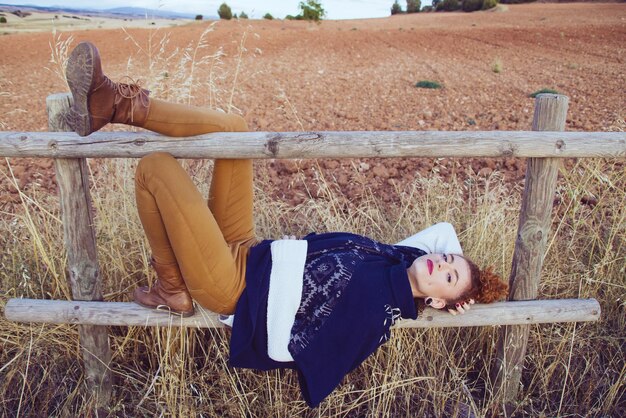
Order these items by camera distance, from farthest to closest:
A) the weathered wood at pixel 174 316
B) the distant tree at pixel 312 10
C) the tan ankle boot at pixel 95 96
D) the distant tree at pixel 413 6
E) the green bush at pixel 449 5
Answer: the distant tree at pixel 413 6, the green bush at pixel 449 5, the distant tree at pixel 312 10, the weathered wood at pixel 174 316, the tan ankle boot at pixel 95 96

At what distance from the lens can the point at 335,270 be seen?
2291 mm

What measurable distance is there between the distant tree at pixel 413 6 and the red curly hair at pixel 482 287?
6219cm

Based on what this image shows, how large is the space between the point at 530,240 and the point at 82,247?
2154 millimetres

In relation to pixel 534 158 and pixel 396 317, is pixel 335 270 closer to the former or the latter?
pixel 396 317

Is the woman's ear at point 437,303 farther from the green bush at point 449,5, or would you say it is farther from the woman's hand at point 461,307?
the green bush at point 449,5

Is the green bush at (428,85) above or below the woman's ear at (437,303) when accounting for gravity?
above

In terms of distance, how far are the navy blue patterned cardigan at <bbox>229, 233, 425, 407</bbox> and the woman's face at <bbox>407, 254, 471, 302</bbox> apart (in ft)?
0.25

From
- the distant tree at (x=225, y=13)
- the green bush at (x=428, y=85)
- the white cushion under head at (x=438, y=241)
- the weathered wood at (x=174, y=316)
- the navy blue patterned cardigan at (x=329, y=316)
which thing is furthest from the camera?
the distant tree at (x=225, y=13)

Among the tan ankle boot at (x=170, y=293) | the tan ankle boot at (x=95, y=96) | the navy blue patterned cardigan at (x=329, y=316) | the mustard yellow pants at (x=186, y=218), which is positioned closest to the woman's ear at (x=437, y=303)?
the navy blue patterned cardigan at (x=329, y=316)

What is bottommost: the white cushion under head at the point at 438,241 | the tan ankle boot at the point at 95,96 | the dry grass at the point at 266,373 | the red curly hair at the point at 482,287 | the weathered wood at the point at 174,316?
the dry grass at the point at 266,373

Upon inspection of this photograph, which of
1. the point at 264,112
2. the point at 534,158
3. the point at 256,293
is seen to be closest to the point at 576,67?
the point at 264,112

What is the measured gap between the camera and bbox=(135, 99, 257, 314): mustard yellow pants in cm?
214

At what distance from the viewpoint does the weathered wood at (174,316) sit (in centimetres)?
243

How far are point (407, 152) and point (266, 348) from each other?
1.06 meters
